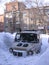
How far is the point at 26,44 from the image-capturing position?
12.4 metres

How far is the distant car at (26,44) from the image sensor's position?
1168 cm

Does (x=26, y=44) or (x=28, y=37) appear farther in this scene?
(x=28, y=37)

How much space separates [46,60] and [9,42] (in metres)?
9.38

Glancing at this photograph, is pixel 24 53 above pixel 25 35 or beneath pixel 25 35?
beneath

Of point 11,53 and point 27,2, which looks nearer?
point 11,53

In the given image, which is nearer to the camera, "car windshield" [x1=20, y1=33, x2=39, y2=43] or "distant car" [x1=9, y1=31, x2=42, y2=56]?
"distant car" [x1=9, y1=31, x2=42, y2=56]

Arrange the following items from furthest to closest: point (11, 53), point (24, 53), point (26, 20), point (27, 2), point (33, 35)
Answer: point (26, 20), point (27, 2), point (33, 35), point (11, 53), point (24, 53)

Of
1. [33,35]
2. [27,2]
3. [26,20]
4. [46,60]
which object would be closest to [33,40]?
[33,35]

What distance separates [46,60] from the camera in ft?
26.0

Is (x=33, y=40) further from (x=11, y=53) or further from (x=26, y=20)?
(x=26, y=20)

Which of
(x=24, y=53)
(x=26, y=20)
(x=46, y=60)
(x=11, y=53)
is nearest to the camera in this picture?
(x=46, y=60)

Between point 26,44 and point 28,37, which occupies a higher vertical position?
point 28,37

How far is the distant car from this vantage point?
11.7m

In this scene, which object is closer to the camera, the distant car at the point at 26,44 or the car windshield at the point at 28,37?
the distant car at the point at 26,44
